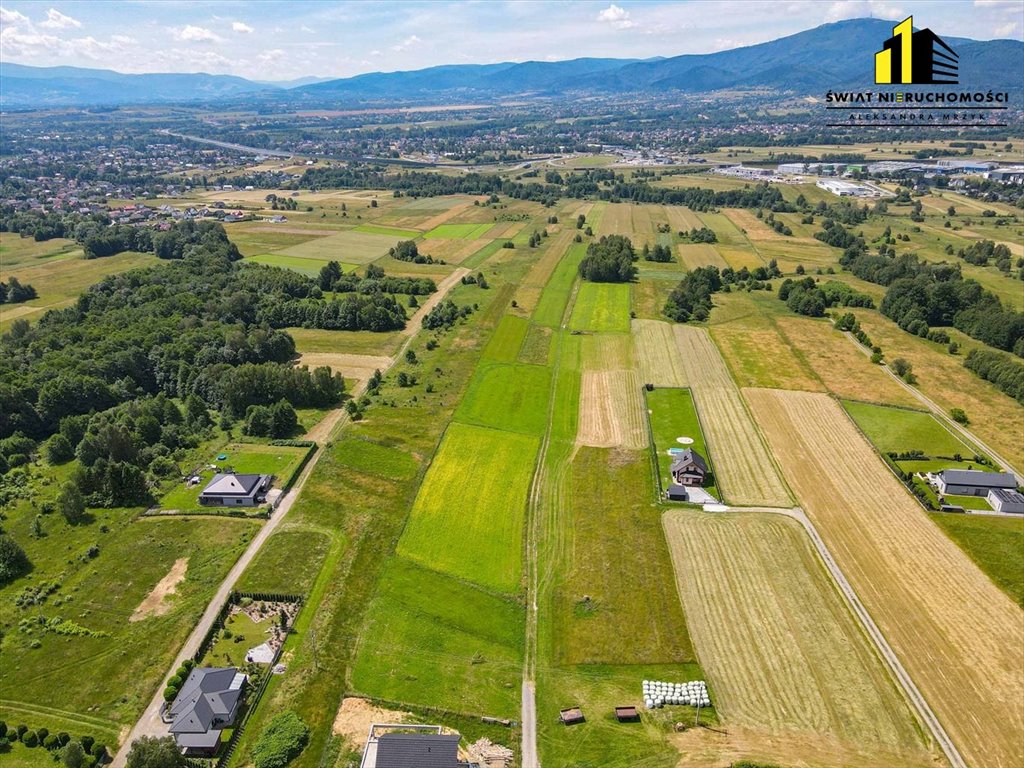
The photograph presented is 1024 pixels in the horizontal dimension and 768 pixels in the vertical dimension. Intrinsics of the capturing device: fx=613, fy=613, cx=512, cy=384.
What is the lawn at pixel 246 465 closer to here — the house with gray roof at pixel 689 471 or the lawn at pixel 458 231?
the house with gray roof at pixel 689 471

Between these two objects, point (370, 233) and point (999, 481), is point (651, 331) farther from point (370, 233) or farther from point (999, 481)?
point (370, 233)

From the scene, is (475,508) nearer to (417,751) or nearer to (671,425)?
(417,751)

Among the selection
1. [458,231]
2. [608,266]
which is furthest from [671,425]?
[458,231]

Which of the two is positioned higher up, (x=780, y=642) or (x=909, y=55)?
(x=909, y=55)

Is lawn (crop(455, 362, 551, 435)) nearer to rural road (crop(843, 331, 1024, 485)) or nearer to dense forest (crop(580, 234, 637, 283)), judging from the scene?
dense forest (crop(580, 234, 637, 283))

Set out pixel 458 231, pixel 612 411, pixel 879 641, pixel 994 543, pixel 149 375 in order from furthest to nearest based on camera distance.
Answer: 1. pixel 458 231
2. pixel 149 375
3. pixel 612 411
4. pixel 994 543
5. pixel 879 641

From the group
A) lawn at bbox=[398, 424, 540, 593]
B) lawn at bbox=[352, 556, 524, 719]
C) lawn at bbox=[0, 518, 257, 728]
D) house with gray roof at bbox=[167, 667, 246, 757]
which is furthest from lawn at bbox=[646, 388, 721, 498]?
lawn at bbox=[0, 518, 257, 728]
